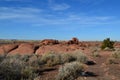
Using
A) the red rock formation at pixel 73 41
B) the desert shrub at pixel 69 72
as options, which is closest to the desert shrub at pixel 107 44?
the red rock formation at pixel 73 41

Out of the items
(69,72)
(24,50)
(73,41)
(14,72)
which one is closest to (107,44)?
(73,41)

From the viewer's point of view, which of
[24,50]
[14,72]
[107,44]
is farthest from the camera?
[107,44]

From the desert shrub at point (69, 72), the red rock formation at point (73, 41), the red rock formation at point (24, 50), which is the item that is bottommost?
the desert shrub at point (69, 72)

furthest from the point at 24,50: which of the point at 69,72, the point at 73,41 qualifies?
the point at 69,72

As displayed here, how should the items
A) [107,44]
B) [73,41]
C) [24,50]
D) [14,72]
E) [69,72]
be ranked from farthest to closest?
[73,41]
[107,44]
[24,50]
[69,72]
[14,72]

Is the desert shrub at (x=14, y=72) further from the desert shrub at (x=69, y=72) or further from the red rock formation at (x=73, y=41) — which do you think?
the red rock formation at (x=73, y=41)

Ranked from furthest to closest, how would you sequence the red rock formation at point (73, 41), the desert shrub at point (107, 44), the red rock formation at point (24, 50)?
the red rock formation at point (73, 41) → the desert shrub at point (107, 44) → the red rock formation at point (24, 50)

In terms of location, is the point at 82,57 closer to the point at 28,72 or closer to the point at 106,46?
the point at 28,72

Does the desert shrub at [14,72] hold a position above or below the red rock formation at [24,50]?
below

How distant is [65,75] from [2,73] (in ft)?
9.93

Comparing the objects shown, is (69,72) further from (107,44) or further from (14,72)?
(107,44)

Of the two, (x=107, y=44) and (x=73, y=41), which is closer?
(x=107, y=44)

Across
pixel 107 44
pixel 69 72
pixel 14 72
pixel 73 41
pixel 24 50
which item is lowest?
pixel 69 72

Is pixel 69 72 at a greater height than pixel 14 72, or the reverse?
pixel 14 72
